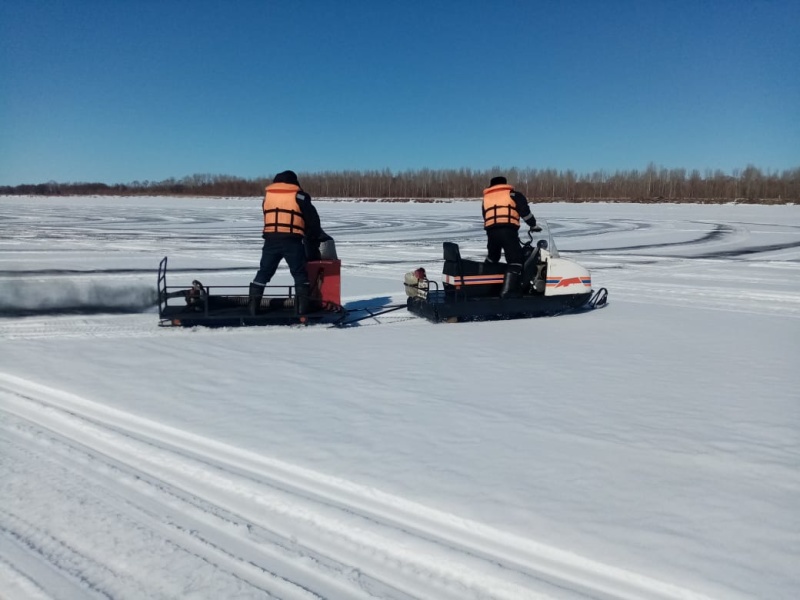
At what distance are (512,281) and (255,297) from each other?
3084mm

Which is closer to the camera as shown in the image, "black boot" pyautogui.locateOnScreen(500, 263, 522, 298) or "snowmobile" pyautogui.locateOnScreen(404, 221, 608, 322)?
"snowmobile" pyautogui.locateOnScreen(404, 221, 608, 322)

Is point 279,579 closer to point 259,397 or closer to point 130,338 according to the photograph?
point 259,397

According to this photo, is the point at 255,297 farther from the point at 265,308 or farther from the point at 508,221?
the point at 508,221

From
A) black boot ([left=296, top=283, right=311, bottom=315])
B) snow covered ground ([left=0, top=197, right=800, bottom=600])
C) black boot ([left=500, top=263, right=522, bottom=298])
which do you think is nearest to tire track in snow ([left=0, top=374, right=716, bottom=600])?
snow covered ground ([left=0, top=197, right=800, bottom=600])

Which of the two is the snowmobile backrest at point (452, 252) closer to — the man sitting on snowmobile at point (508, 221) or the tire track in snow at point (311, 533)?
the man sitting on snowmobile at point (508, 221)

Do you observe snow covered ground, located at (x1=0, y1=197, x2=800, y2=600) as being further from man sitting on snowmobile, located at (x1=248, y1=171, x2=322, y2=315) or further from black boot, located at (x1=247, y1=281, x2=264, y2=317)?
man sitting on snowmobile, located at (x1=248, y1=171, x2=322, y2=315)

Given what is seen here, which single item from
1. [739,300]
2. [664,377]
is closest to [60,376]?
[664,377]

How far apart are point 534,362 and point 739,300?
17.0 feet

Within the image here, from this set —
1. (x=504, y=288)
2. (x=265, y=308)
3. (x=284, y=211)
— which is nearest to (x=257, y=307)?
(x=265, y=308)

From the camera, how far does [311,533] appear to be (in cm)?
291

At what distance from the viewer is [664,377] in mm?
5355

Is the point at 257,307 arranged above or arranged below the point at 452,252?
below

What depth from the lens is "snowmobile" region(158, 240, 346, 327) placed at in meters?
7.10

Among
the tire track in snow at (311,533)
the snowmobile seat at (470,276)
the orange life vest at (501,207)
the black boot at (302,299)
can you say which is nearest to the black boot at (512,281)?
the snowmobile seat at (470,276)
